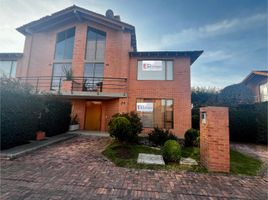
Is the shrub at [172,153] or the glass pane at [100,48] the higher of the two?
the glass pane at [100,48]

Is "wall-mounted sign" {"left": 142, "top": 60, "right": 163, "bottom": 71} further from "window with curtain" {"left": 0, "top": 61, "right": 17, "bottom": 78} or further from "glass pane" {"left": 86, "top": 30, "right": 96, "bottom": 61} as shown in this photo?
"window with curtain" {"left": 0, "top": 61, "right": 17, "bottom": 78}

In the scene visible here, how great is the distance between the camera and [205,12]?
33.8 feet

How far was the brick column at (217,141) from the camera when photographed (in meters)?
4.48

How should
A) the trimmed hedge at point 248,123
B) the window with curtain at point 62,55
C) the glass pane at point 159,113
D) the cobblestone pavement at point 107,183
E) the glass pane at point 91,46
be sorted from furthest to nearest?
the glass pane at point 91,46 → the window with curtain at point 62,55 → the glass pane at point 159,113 → the trimmed hedge at point 248,123 → the cobblestone pavement at point 107,183

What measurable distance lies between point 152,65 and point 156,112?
4.06m

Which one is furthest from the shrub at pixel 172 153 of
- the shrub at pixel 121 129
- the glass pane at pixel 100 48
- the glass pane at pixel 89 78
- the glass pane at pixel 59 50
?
the glass pane at pixel 59 50

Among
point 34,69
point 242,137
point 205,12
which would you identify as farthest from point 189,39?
point 34,69

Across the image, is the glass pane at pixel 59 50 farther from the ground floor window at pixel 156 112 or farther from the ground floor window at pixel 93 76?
the ground floor window at pixel 156 112

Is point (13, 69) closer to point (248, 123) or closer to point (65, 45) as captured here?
point (65, 45)

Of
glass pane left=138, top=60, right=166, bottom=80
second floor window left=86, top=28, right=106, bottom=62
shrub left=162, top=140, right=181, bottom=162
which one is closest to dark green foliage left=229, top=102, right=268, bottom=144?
glass pane left=138, top=60, right=166, bottom=80

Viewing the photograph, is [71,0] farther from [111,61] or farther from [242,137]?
[242,137]

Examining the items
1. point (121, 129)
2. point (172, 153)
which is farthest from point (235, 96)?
point (121, 129)

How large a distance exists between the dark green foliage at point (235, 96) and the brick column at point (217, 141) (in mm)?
11752

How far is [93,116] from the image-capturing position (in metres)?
13.2
